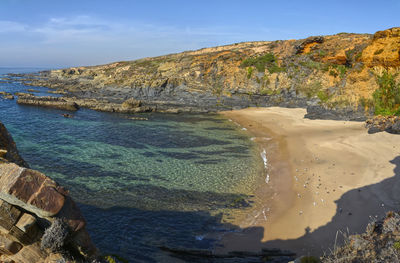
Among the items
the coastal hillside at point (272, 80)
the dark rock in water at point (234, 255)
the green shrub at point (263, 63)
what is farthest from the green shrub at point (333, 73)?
the dark rock in water at point (234, 255)

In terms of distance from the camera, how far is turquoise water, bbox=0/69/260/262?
43.6 ft

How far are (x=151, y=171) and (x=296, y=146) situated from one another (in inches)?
665

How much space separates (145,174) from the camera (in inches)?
809

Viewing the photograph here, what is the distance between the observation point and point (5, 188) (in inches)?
250

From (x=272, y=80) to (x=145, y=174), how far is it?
4869cm

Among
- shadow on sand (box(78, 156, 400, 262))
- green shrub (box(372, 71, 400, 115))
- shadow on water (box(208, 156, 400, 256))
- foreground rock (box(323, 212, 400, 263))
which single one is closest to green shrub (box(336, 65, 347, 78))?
green shrub (box(372, 71, 400, 115))

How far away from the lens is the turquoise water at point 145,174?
13.3 m

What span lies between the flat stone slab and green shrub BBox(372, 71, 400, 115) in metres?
39.2

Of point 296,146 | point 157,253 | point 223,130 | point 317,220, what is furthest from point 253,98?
point 157,253

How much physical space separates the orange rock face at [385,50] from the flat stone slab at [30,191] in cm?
4819

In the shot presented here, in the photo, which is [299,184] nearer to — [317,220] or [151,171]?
[317,220]

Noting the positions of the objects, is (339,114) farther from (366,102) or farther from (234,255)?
(234,255)

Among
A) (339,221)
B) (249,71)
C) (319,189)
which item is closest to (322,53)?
(249,71)

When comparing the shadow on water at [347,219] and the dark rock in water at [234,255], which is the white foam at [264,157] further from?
the dark rock in water at [234,255]
